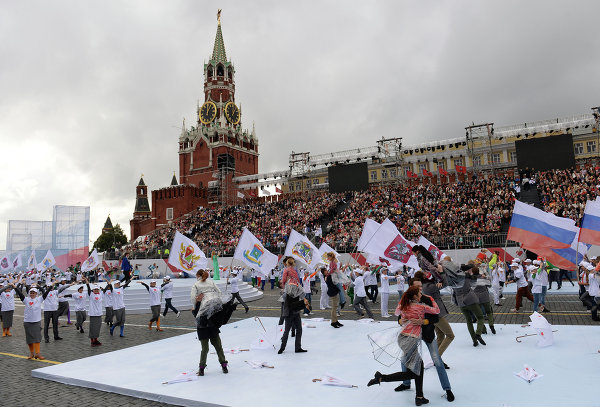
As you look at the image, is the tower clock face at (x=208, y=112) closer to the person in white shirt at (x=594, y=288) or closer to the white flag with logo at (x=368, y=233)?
the white flag with logo at (x=368, y=233)

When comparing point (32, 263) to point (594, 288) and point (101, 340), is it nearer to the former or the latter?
point (101, 340)

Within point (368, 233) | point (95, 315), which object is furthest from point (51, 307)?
point (368, 233)

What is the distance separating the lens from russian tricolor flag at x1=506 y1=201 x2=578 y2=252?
13398 mm

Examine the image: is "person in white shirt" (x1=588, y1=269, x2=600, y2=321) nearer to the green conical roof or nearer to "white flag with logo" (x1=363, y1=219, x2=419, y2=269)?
"white flag with logo" (x1=363, y1=219, x2=419, y2=269)

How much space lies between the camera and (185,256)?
1792cm

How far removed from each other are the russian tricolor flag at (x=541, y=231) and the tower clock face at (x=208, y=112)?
77.5 m

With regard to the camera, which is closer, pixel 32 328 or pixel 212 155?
pixel 32 328

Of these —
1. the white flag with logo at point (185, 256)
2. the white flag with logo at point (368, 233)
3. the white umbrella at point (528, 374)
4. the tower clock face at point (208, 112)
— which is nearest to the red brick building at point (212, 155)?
the tower clock face at point (208, 112)

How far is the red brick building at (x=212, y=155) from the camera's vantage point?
7262 centimetres

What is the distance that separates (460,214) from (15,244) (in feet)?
160

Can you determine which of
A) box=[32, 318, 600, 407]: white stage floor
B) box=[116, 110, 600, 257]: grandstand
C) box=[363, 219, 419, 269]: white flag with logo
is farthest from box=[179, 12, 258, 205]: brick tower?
box=[32, 318, 600, 407]: white stage floor

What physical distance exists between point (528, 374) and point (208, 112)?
8488cm

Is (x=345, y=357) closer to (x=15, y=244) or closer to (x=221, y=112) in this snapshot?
(x=15, y=244)

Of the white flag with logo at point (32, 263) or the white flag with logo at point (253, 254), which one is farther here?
the white flag with logo at point (32, 263)
